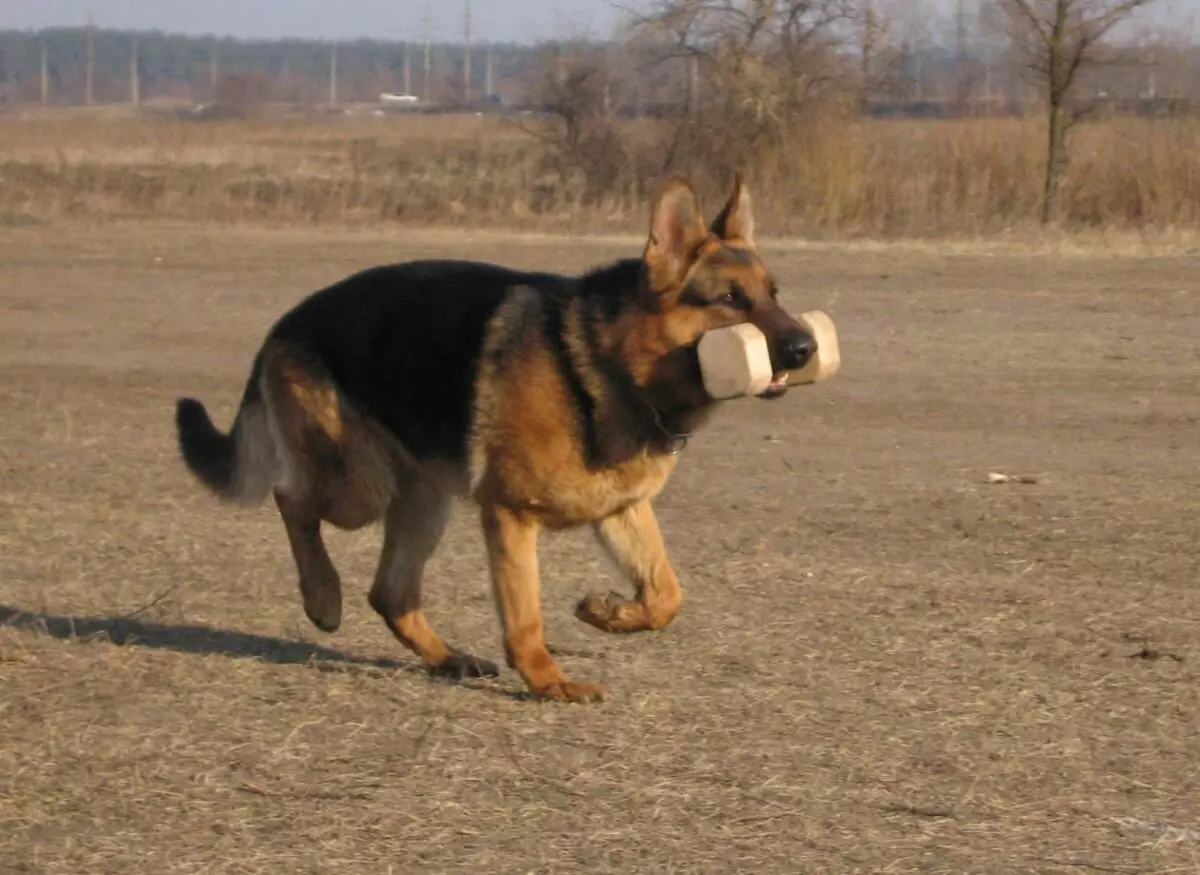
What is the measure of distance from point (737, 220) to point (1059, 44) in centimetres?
1726

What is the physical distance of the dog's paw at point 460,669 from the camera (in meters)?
5.81

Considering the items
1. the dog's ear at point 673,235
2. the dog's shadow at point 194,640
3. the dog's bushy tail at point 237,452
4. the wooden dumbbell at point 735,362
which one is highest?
the dog's ear at point 673,235

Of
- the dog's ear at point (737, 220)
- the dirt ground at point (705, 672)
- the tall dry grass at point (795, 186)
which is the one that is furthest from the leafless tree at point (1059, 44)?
the dog's ear at point (737, 220)

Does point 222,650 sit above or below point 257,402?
below

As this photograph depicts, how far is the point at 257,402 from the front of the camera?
6.25 meters

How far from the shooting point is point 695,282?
531 cm

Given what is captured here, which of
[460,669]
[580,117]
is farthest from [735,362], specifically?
[580,117]

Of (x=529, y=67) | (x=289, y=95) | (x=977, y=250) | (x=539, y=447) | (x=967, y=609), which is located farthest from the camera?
(x=289, y=95)

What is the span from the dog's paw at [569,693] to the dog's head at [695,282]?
1.03m

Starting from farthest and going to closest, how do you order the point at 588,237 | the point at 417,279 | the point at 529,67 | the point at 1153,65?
1. the point at 529,67
2. the point at 1153,65
3. the point at 588,237
4. the point at 417,279

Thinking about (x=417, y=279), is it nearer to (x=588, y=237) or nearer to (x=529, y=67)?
(x=588, y=237)

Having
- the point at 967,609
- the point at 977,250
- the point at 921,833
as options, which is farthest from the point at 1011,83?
the point at 921,833

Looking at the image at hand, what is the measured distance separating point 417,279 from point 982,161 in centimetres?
1787

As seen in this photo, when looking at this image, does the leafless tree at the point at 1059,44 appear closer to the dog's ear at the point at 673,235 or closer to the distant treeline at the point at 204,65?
the dog's ear at the point at 673,235
